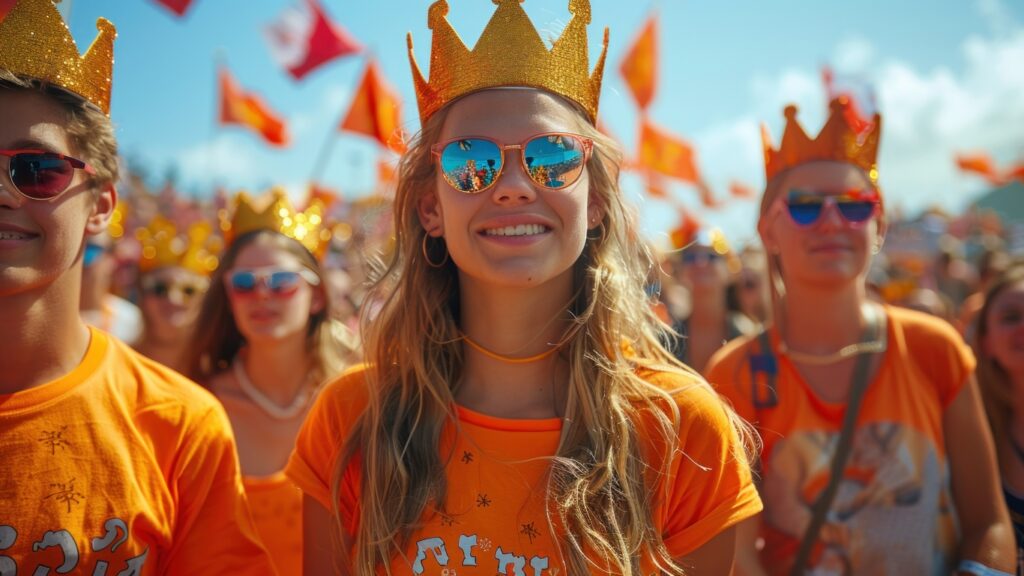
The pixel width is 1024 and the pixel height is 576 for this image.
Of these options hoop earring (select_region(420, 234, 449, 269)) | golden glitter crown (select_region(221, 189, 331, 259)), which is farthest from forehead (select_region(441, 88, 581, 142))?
golden glitter crown (select_region(221, 189, 331, 259))

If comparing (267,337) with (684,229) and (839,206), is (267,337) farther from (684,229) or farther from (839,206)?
(684,229)

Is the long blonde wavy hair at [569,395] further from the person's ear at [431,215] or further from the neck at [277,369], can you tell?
the neck at [277,369]

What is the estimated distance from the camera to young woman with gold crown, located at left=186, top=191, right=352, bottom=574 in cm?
351

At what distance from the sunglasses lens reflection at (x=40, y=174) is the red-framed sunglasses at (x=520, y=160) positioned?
3.43 feet

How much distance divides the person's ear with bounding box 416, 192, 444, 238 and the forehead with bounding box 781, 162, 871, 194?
1.71 metres

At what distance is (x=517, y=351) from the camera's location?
223 centimetres

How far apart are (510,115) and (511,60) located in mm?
187

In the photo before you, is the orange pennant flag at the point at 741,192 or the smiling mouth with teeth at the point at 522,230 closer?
the smiling mouth with teeth at the point at 522,230

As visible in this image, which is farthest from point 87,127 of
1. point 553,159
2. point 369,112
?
point 369,112

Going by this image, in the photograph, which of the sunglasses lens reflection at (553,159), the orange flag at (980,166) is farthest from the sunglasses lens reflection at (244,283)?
the orange flag at (980,166)

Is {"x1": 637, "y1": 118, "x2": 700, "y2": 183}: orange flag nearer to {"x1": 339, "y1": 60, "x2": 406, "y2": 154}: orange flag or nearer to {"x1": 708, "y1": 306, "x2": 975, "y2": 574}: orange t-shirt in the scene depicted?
{"x1": 339, "y1": 60, "x2": 406, "y2": 154}: orange flag

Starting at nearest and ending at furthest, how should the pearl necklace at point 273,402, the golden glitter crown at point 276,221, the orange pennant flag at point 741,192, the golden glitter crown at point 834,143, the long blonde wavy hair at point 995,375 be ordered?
A: 1. the golden glitter crown at point 834,143
2. the long blonde wavy hair at point 995,375
3. the pearl necklace at point 273,402
4. the golden glitter crown at point 276,221
5. the orange pennant flag at point 741,192

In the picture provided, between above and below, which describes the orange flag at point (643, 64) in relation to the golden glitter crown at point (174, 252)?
above

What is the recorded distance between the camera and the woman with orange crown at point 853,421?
275cm
